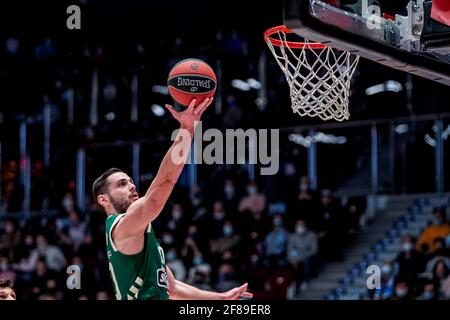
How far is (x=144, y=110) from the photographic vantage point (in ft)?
50.5

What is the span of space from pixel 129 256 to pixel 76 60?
1160cm

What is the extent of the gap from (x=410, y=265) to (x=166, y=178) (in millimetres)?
6326

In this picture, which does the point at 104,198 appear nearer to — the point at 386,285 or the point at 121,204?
the point at 121,204

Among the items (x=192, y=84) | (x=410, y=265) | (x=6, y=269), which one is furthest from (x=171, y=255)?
(x=192, y=84)

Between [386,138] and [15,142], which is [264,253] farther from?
[15,142]

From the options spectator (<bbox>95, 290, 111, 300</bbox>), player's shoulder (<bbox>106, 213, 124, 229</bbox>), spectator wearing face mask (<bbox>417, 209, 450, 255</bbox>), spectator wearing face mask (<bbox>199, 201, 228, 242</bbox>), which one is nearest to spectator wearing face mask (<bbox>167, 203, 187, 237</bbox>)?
spectator wearing face mask (<bbox>199, 201, 228, 242</bbox>)

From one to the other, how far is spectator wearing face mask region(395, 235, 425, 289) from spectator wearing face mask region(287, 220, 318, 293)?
1.55 m

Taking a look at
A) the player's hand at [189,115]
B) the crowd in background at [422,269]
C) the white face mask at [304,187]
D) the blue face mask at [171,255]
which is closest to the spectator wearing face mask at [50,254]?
the blue face mask at [171,255]

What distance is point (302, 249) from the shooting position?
12.5 m

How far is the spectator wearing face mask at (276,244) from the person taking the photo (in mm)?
12312

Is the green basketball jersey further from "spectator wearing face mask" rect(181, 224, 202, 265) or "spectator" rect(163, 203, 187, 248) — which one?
"spectator" rect(163, 203, 187, 248)

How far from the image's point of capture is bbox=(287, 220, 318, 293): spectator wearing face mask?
12352 millimetres

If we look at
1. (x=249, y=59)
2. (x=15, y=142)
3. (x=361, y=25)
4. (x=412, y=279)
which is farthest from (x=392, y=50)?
(x=15, y=142)

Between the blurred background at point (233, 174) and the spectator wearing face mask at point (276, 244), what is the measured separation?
0.05 feet
